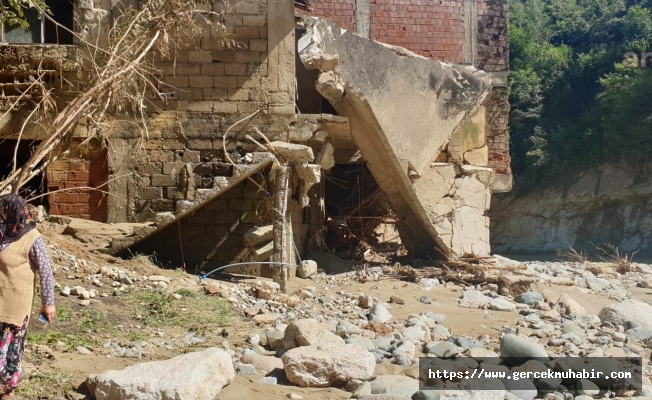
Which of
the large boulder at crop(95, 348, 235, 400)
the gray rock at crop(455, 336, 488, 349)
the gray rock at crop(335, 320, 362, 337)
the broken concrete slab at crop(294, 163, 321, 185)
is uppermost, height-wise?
the broken concrete slab at crop(294, 163, 321, 185)

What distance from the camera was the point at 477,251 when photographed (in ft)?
37.4

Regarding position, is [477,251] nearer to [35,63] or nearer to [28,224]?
[35,63]

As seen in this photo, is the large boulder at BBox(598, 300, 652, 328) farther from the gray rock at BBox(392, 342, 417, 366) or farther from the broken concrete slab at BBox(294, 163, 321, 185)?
the broken concrete slab at BBox(294, 163, 321, 185)

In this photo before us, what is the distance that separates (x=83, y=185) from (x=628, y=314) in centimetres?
705

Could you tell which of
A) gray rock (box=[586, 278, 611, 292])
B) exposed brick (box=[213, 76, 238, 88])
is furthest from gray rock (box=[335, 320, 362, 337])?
gray rock (box=[586, 278, 611, 292])

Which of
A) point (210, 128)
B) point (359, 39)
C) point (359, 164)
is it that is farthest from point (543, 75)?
point (210, 128)

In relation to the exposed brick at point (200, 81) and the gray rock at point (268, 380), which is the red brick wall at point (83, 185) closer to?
the exposed brick at point (200, 81)

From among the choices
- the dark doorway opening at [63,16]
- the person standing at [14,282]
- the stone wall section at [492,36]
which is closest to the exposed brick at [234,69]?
the dark doorway opening at [63,16]

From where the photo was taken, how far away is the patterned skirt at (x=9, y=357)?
4.12 metres

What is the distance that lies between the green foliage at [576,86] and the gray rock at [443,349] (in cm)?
1743

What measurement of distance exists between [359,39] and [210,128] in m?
2.53

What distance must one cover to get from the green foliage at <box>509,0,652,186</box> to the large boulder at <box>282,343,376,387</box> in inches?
739

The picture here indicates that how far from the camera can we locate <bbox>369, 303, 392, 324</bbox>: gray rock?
24.3ft

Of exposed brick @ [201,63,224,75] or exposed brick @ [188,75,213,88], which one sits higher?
exposed brick @ [201,63,224,75]
